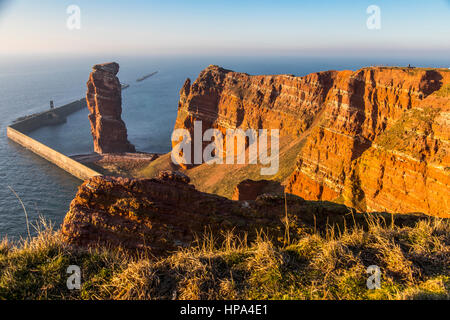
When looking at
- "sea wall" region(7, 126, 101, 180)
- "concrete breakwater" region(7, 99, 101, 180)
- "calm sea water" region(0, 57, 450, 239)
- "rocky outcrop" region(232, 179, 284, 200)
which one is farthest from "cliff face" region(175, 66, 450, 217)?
"sea wall" region(7, 126, 101, 180)

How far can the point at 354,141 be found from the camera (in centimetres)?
2414

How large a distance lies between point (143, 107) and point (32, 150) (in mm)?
54940

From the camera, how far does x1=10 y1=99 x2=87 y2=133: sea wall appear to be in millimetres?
73069

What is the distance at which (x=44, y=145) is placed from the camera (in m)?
54.7
